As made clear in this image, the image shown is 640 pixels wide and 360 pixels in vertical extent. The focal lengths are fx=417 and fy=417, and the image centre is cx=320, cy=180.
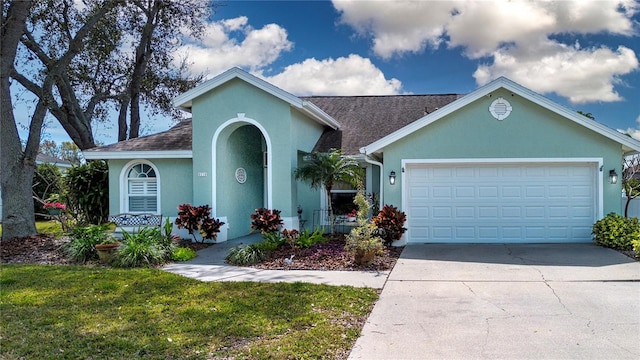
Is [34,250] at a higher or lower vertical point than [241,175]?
lower

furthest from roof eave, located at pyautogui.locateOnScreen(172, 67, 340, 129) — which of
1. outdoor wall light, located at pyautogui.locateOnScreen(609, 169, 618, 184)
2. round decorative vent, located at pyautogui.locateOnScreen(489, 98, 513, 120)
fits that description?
outdoor wall light, located at pyautogui.locateOnScreen(609, 169, 618, 184)

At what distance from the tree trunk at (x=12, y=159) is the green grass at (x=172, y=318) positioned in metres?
6.15

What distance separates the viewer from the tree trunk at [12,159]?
42.8 ft

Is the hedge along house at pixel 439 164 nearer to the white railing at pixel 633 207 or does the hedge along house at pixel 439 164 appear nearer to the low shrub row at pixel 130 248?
the white railing at pixel 633 207

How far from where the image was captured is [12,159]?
13.2m

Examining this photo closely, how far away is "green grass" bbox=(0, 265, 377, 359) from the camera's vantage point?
464 cm

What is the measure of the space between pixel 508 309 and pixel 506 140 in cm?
648

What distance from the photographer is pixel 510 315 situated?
5625 millimetres

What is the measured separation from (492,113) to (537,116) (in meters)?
1.15

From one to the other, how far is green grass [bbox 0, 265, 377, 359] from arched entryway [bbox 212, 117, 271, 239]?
511 cm

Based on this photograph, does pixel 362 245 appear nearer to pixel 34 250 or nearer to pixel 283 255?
pixel 283 255

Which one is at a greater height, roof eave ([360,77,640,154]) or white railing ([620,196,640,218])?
roof eave ([360,77,640,154])

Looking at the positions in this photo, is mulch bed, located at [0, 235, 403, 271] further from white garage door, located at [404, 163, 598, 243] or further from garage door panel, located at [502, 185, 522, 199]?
garage door panel, located at [502, 185, 522, 199]

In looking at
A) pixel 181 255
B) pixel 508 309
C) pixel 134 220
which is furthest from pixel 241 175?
pixel 508 309
